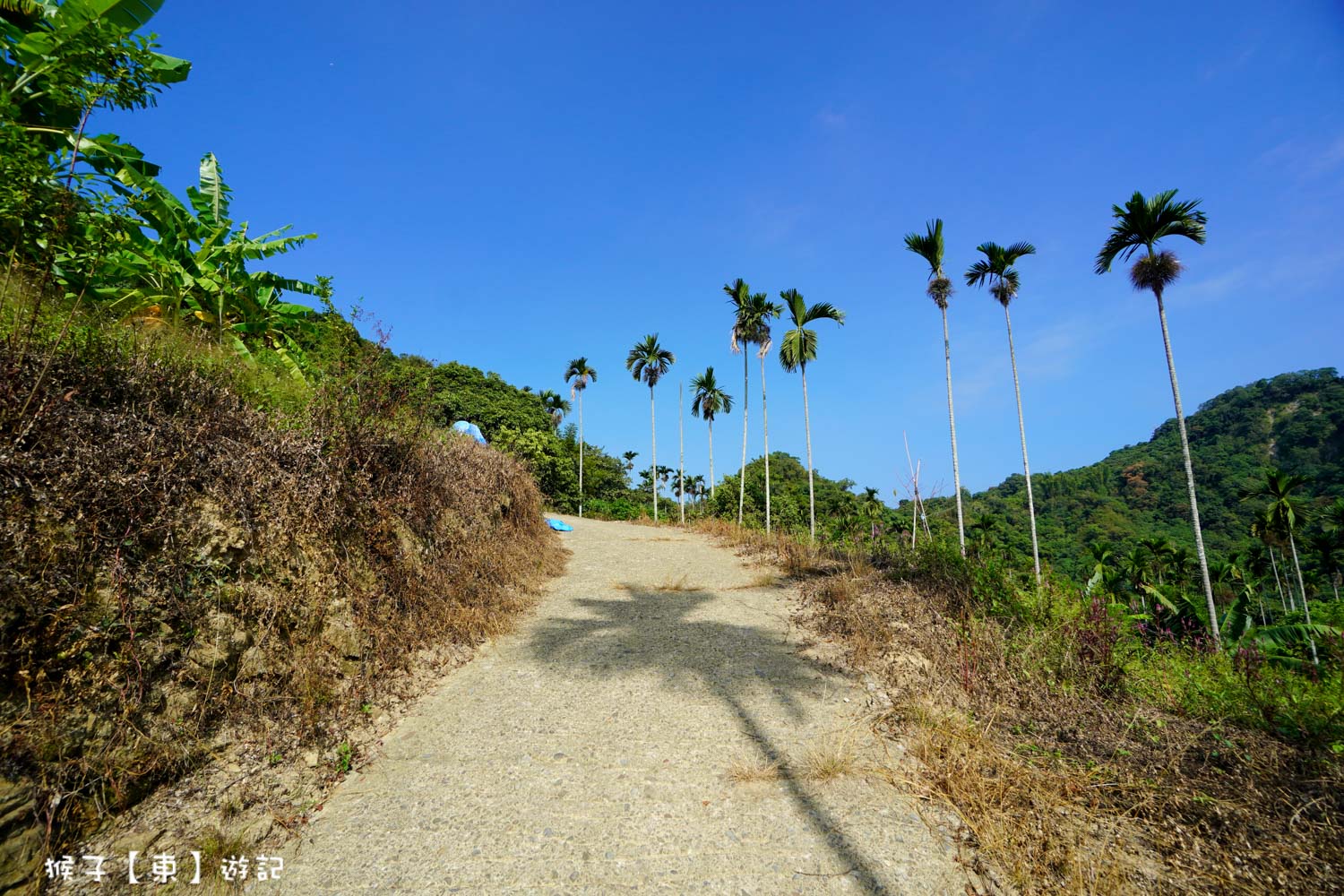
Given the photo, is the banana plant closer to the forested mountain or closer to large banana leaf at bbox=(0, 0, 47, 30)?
large banana leaf at bbox=(0, 0, 47, 30)

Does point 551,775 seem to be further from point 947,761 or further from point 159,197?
point 159,197

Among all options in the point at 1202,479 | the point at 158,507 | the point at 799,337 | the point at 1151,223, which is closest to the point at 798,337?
the point at 799,337

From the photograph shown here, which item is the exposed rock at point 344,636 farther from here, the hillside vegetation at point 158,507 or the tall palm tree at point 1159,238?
the tall palm tree at point 1159,238

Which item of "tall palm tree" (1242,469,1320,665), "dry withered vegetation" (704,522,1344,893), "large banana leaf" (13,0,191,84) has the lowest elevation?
"dry withered vegetation" (704,522,1344,893)

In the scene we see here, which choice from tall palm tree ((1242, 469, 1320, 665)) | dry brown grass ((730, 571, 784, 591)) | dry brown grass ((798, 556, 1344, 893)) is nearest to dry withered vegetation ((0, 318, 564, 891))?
dry brown grass ((798, 556, 1344, 893))

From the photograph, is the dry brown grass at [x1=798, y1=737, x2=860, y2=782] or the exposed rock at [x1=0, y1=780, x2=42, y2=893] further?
the dry brown grass at [x1=798, y1=737, x2=860, y2=782]

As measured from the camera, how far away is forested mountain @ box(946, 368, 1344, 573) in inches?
1946

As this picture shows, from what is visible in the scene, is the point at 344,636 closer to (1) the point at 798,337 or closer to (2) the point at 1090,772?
(2) the point at 1090,772

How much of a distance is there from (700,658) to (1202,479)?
265 ft

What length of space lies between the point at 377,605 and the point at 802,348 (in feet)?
71.2

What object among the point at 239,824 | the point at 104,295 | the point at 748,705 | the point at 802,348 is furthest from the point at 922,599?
the point at 802,348

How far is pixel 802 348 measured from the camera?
77.8 feet

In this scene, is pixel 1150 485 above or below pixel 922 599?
above

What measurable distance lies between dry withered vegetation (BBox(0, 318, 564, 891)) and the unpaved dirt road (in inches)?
35.7
